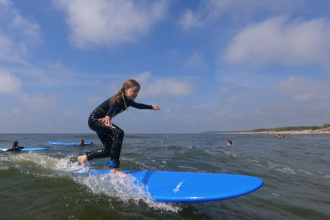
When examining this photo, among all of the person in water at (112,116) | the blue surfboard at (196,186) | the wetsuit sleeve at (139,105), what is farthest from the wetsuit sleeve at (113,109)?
the blue surfboard at (196,186)

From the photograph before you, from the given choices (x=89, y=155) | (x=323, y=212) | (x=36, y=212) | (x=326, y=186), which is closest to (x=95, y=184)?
(x=89, y=155)

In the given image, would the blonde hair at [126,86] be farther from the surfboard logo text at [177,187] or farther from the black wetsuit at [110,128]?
the surfboard logo text at [177,187]

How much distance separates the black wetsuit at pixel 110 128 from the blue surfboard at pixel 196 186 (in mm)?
833

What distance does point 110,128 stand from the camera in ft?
15.9

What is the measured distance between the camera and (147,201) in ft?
12.8

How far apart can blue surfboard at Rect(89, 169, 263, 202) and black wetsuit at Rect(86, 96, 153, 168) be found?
32.8 inches

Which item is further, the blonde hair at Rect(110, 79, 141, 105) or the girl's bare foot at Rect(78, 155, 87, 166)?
the girl's bare foot at Rect(78, 155, 87, 166)

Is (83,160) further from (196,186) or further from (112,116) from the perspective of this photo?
(196,186)

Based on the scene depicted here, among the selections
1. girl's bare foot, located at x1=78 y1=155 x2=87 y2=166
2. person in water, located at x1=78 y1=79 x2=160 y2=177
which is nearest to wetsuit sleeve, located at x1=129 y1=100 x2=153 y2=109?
person in water, located at x1=78 y1=79 x2=160 y2=177

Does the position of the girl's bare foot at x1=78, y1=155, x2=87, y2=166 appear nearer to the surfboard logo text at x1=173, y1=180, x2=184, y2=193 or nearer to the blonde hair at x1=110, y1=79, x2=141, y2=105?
the blonde hair at x1=110, y1=79, x2=141, y2=105

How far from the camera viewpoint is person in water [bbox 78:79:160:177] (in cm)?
459

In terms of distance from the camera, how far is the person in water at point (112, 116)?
4.59 m

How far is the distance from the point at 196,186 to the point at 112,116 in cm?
231

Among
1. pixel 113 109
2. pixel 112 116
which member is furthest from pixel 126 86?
pixel 112 116
